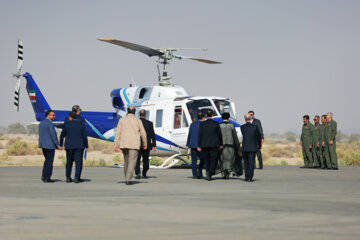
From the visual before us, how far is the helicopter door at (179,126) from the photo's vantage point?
24.7m

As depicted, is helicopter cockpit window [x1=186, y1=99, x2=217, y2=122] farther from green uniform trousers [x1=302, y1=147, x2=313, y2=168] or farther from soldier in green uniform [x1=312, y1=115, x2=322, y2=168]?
green uniform trousers [x1=302, y1=147, x2=313, y2=168]

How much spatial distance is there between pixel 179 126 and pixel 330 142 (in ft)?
18.5

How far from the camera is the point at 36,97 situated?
103ft

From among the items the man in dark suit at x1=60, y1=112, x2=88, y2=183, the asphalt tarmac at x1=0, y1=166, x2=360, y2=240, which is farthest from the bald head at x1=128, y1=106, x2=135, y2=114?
the asphalt tarmac at x1=0, y1=166, x2=360, y2=240

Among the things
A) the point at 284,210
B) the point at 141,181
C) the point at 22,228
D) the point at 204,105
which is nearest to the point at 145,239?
the point at 22,228

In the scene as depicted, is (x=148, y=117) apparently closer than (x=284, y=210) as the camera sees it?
No

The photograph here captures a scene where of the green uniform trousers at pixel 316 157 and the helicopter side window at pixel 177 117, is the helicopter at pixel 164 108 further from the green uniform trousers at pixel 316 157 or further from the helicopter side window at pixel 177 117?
the green uniform trousers at pixel 316 157

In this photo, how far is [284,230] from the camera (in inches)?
350

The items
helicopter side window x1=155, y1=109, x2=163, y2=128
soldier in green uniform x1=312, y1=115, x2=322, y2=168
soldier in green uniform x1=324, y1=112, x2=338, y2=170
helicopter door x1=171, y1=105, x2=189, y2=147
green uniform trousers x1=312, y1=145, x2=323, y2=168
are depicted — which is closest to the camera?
helicopter door x1=171, y1=105, x2=189, y2=147

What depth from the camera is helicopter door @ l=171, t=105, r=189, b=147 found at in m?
24.7

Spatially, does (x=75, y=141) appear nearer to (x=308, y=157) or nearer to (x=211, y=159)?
(x=211, y=159)

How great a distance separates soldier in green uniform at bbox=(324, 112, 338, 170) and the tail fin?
41.3ft

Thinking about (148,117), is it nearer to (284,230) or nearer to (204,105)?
(204,105)

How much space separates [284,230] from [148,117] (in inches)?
678
